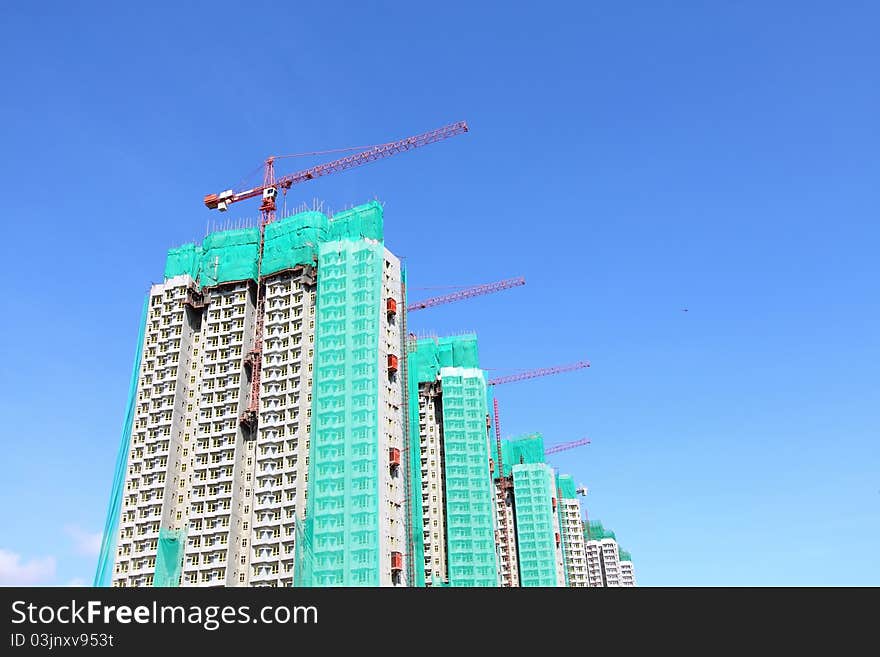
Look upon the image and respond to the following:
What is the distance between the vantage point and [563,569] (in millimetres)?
196625

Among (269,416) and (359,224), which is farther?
(359,224)

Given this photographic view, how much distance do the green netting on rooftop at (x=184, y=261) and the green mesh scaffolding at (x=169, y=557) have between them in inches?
1550

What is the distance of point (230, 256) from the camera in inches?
4830

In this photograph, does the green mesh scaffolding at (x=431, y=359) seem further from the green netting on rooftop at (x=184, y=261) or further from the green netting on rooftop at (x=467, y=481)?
the green netting on rooftop at (x=184, y=261)

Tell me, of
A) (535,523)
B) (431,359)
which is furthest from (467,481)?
(535,523)

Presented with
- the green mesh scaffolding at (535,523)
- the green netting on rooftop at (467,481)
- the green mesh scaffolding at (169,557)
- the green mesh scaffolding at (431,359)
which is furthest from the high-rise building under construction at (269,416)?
the green mesh scaffolding at (535,523)

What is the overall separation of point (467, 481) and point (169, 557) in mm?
63545

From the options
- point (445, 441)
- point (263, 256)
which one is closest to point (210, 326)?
point (263, 256)

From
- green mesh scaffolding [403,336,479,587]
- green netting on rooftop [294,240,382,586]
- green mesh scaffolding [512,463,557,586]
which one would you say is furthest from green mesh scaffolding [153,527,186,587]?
green mesh scaffolding [512,463,557,586]

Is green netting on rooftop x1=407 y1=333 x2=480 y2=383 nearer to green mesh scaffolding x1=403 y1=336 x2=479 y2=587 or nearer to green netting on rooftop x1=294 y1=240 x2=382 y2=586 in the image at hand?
green mesh scaffolding x1=403 y1=336 x2=479 y2=587

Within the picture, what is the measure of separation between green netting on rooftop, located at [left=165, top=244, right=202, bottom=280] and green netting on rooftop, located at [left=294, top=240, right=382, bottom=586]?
23.5 m

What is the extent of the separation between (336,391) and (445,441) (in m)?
57.0

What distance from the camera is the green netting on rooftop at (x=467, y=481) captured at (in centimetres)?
15012

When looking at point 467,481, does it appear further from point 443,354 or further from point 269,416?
point 269,416
